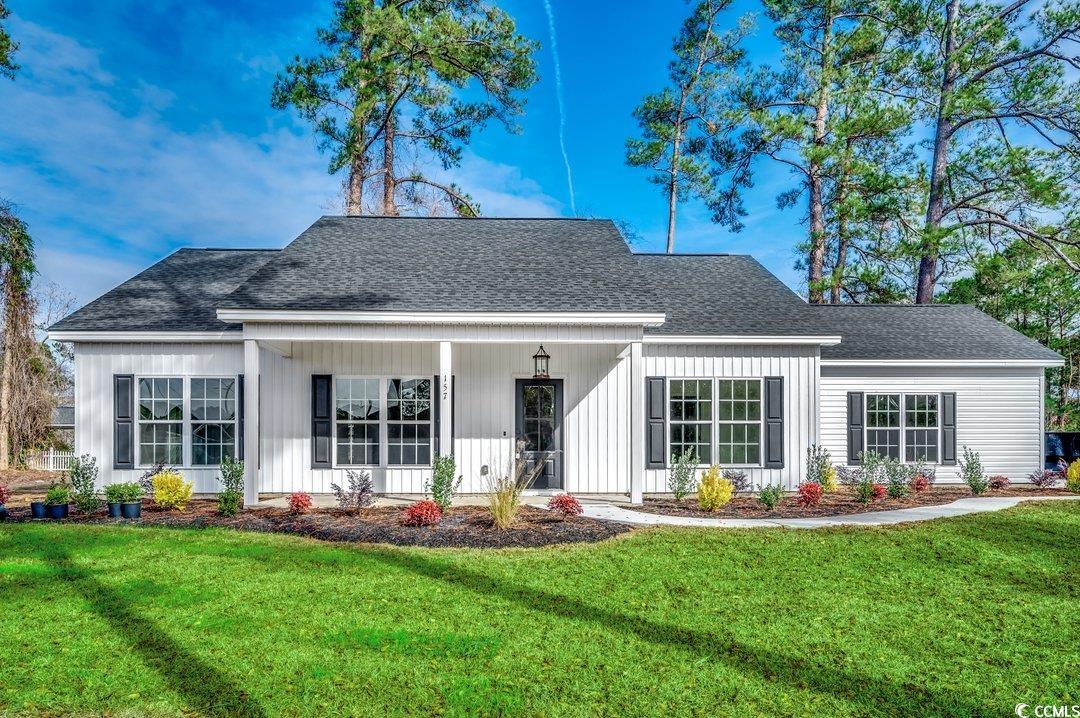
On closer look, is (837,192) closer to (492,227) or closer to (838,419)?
(838,419)

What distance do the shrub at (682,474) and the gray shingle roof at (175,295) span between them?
8236 mm

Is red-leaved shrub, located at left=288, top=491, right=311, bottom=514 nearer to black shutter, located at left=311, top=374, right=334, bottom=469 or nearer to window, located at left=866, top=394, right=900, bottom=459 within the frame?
black shutter, located at left=311, top=374, right=334, bottom=469

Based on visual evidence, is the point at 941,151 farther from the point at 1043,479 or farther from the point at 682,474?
the point at 682,474

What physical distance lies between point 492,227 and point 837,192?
547 inches

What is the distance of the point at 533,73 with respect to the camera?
1827cm

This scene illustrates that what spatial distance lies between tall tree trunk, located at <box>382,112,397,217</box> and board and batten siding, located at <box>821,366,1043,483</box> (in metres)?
13.9

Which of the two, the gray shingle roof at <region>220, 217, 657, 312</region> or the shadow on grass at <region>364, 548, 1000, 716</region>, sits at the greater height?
the gray shingle roof at <region>220, 217, 657, 312</region>

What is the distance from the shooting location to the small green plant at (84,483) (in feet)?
27.8

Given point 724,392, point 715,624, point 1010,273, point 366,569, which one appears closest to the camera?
point 715,624

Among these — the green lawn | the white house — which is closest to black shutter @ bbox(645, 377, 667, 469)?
the white house

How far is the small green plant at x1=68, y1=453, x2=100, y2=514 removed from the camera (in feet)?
27.8

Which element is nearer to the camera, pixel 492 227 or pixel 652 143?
pixel 492 227

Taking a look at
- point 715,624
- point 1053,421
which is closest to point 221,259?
point 715,624

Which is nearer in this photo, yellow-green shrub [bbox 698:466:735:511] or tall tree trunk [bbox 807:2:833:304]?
yellow-green shrub [bbox 698:466:735:511]
